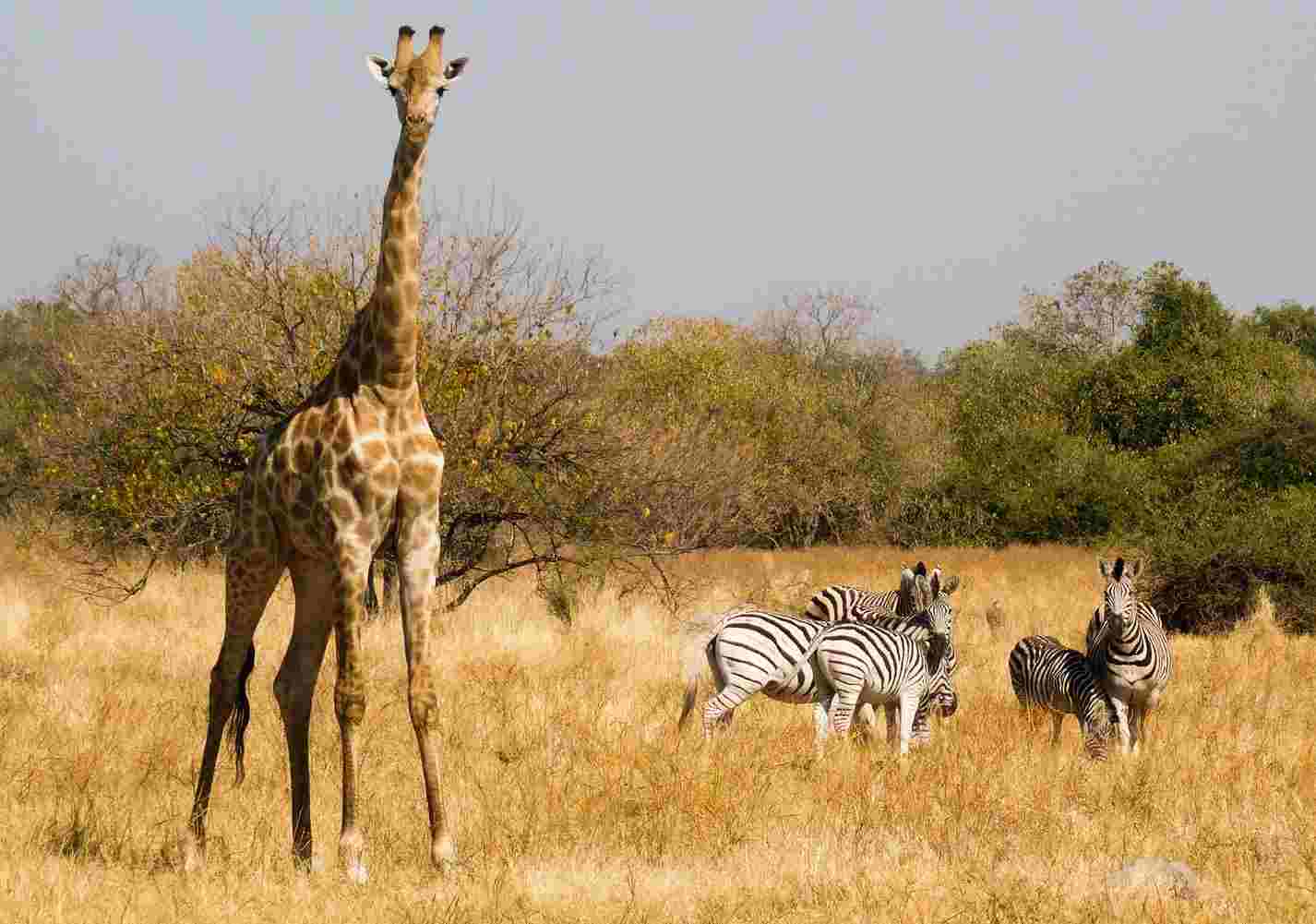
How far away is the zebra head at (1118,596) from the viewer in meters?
10.7

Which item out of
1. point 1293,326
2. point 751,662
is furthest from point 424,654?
point 1293,326

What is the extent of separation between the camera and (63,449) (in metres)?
16.7

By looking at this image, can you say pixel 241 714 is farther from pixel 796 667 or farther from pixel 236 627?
pixel 796 667

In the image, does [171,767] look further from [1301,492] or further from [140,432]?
[1301,492]

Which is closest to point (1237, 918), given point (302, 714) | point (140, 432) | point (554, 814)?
point (554, 814)

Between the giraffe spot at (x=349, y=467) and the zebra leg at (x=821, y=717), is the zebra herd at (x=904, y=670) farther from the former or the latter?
the giraffe spot at (x=349, y=467)

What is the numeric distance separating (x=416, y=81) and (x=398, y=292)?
1029mm

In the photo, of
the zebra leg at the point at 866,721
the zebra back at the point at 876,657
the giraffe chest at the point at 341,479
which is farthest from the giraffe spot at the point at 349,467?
the zebra leg at the point at 866,721

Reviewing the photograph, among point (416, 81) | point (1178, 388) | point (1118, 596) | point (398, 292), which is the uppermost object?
point (1178, 388)

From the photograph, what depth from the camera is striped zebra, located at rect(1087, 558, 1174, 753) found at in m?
10.6

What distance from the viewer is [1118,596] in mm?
10750

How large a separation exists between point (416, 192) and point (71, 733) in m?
4.99

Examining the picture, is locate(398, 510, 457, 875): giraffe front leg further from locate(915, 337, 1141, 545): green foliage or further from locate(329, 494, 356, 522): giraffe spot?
locate(915, 337, 1141, 545): green foliage

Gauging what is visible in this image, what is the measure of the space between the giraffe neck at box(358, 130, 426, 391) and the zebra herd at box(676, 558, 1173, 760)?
411 centimetres
